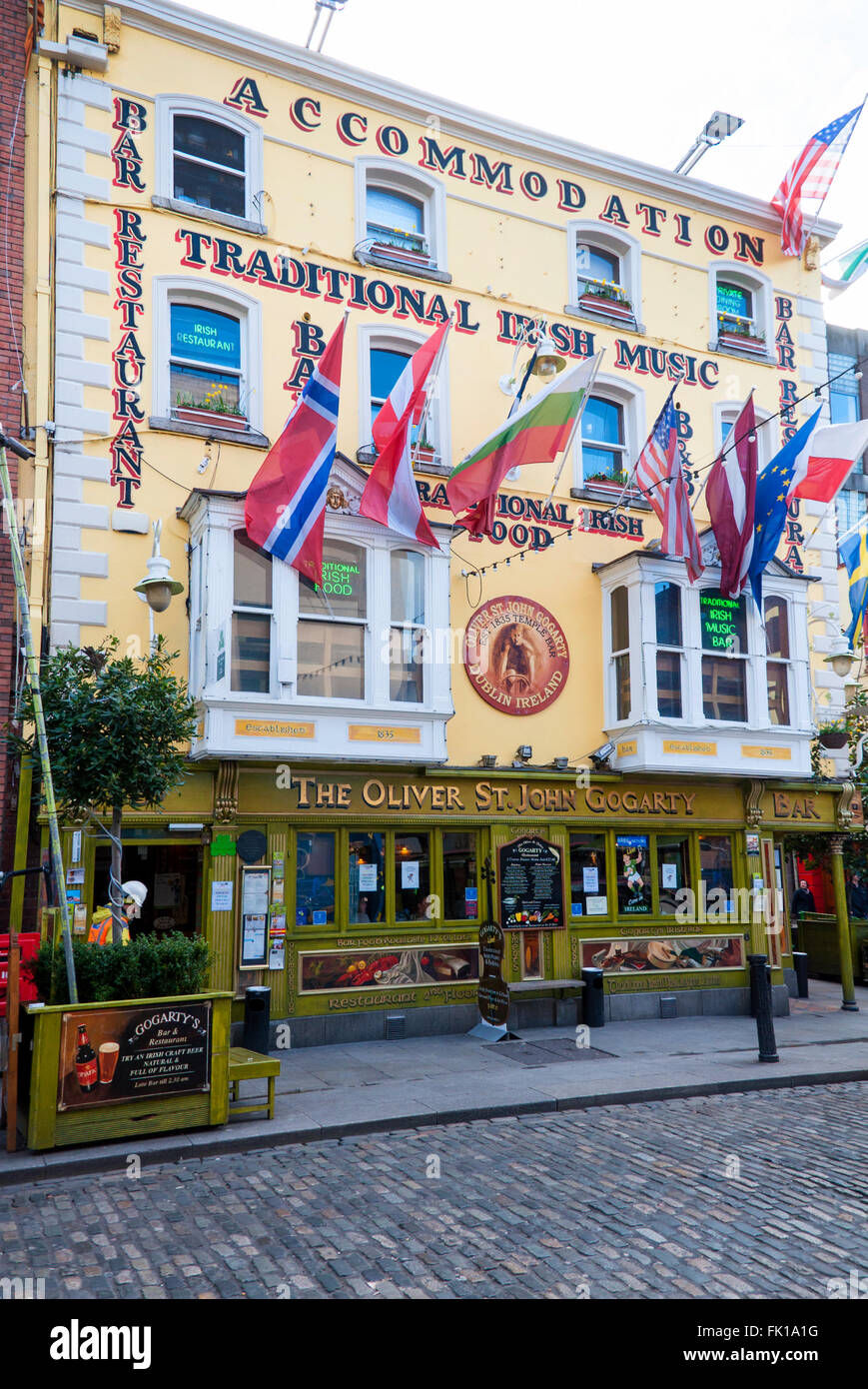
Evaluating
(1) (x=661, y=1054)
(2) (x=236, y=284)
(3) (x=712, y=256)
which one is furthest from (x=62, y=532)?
(3) (x=712, y=256)

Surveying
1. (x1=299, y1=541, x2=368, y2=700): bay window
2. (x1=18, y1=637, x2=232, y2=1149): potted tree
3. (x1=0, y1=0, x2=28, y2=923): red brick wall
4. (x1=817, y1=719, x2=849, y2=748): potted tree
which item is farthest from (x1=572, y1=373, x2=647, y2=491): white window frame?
(x1=18, y1=637, x2=232, y2=1149): potted tree

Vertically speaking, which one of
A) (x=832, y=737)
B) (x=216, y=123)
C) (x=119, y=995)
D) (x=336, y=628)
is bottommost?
(x=119, y=995)

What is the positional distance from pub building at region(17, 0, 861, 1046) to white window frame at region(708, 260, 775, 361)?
0.11 meters

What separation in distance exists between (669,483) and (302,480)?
543 centimetres

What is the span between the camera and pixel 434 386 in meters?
15.0

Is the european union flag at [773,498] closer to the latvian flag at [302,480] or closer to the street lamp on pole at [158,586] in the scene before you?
the latvian flag at [302,480]

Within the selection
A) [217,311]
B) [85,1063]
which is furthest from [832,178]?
[85,1063]

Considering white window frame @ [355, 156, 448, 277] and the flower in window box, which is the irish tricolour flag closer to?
the flower in window box

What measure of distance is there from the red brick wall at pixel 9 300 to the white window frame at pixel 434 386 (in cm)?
464

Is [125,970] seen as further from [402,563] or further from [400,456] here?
[402,563]

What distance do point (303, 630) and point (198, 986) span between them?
5.28 metres

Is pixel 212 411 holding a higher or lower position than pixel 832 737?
higher

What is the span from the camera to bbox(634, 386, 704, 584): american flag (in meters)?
14.2

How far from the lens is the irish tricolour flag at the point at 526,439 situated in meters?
13.0
